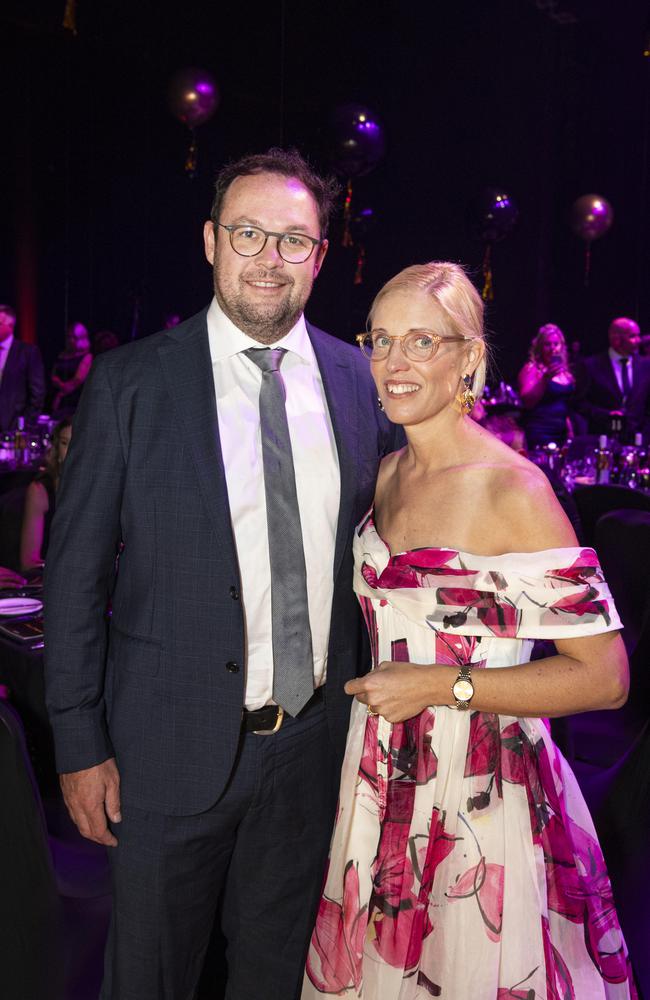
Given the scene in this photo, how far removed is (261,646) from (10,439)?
490cm

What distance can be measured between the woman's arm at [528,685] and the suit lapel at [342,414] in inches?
13.0

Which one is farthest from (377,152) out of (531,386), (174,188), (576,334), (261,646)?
(261,646)

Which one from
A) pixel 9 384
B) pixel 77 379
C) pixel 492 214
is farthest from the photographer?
pixel 77 379

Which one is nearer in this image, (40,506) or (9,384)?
(40,506)

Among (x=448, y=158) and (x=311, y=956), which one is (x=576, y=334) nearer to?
(x=448, y=158)

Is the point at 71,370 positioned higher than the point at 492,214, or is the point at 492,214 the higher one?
the point at 492,214

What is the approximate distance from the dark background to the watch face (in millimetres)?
9698

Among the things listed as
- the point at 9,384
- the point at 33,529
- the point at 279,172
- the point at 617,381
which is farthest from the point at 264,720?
the point at 617,381

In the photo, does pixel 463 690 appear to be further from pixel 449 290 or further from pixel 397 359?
pixel 449 290

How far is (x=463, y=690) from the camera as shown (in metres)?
1.50

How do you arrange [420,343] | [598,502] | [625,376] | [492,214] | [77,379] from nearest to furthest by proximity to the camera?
1. [420,343]
2. [598,502]
3. [625,376]
4. [492,214]
5. [77,379]

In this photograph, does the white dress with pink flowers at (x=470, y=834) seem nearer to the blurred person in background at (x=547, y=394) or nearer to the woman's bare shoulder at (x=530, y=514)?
the woman's bare shoulder at (x=530, y=514)

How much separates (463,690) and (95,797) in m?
0.70

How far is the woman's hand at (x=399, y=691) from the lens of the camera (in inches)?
59.4
